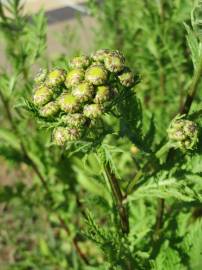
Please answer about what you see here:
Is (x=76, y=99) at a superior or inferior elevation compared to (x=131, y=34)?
inferior

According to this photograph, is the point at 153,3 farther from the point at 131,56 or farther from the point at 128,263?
the point at 128,263

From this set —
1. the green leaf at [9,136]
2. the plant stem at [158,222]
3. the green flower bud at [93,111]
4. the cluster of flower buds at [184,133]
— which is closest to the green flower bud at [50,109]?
the green flower bud at [93,111]

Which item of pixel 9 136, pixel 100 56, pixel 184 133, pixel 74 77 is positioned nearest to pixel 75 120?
pixel 74 77

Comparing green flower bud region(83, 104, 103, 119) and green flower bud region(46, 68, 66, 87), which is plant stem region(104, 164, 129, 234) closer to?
green flower bud region(83, 104, 103, 119)

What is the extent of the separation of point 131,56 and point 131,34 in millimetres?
219

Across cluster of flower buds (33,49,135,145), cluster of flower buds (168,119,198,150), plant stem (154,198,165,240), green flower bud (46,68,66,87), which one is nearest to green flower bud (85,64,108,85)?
cluster of flower buds (33,49,135,145)

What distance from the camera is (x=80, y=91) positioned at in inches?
65.7

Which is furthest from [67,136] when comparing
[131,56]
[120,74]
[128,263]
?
[131,56]

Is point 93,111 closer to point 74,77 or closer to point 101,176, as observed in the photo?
point 74,77

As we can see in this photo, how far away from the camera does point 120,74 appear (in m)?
1.77

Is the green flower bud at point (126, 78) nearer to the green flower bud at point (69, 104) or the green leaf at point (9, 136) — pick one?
the green flower bud at point (69, 104)

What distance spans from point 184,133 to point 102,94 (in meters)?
0.35

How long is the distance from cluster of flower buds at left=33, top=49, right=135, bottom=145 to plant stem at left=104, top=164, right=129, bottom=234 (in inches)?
9.7

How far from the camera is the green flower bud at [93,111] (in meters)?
1.65
